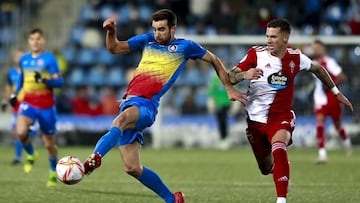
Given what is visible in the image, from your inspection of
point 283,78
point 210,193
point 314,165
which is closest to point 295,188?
point 210,193

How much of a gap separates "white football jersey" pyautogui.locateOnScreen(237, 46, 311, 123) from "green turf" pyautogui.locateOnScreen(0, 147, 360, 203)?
1.29 m

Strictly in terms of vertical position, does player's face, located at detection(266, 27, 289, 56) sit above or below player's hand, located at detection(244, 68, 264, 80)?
above

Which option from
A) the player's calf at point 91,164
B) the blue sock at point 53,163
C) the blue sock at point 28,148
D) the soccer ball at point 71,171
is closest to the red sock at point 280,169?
the player's calf at point 91,164

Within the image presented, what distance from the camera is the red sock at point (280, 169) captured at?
9789 mm

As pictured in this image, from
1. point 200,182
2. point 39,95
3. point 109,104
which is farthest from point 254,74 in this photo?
point 109,104

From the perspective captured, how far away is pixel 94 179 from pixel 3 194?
131 inches

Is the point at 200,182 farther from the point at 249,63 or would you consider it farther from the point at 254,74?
the point at 254,74

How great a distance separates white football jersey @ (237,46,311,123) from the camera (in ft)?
34.7

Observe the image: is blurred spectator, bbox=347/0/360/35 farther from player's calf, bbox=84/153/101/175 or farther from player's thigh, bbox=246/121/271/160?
player's calf, bbox=84/153/101/175

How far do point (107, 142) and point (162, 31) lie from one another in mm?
1556

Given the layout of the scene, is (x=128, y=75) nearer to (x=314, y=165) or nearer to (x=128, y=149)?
(x=314, y=165)

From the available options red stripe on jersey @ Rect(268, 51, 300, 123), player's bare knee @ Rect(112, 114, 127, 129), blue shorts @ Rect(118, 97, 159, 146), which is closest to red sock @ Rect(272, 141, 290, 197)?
red stripe on jersey @ Rect(268, 51, 300, 123)

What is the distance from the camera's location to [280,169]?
32.5ft

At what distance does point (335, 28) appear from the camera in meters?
29.2
